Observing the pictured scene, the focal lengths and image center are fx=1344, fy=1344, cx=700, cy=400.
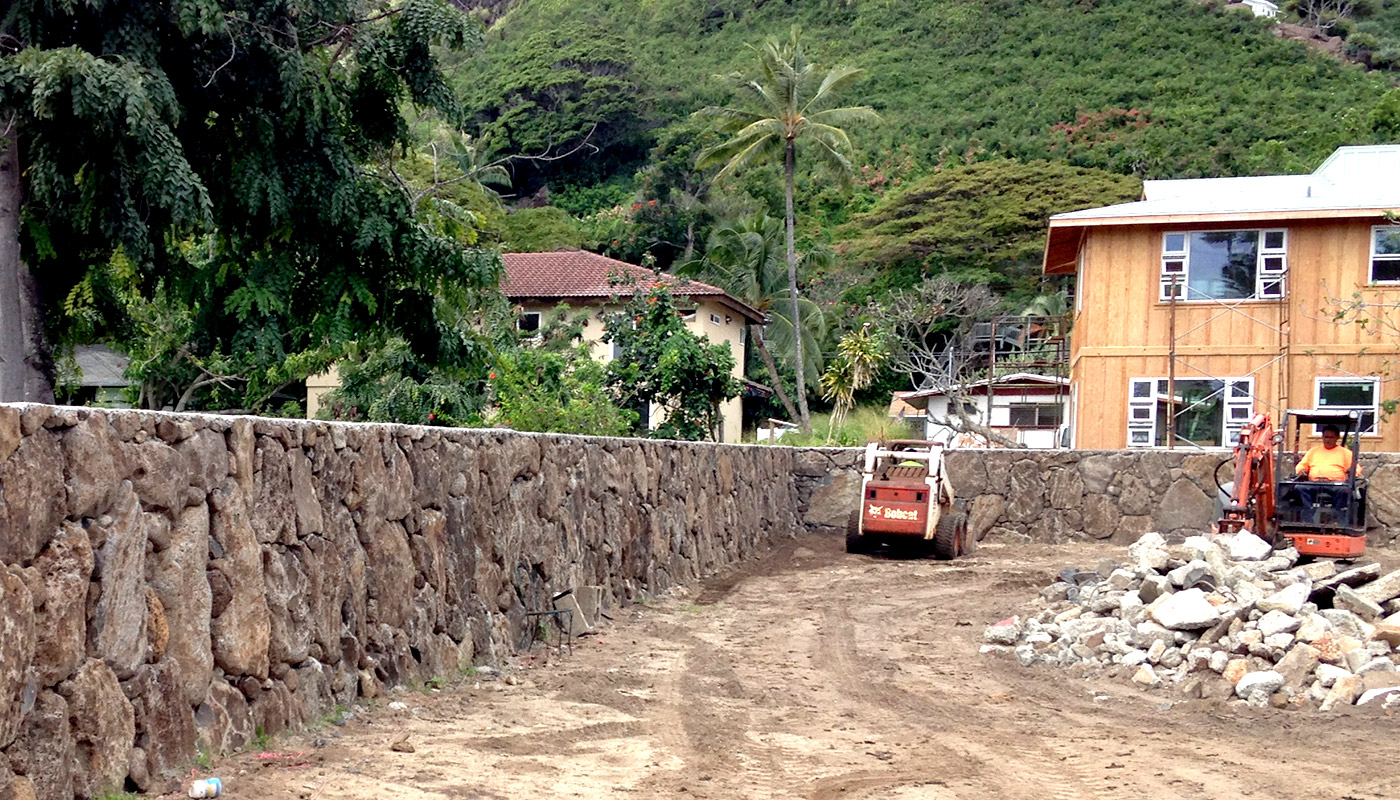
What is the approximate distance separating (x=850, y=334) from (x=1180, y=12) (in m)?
53.9

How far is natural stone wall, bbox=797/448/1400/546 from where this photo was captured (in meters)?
24.2

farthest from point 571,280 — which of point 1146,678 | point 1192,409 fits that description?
point 1146,678

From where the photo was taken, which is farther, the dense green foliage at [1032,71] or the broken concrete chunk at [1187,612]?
the dense green foliage at [1032,71]

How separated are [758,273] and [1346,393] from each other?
2518 centimetres

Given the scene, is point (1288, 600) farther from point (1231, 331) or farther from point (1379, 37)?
point (1379, 37)

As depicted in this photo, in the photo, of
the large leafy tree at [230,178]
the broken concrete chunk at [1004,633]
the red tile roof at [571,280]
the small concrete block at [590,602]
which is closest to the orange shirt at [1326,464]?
the broken concrete chunk at [1004,633]

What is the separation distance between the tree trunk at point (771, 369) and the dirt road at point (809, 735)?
3219 cm

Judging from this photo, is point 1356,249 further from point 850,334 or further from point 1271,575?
point 850,334

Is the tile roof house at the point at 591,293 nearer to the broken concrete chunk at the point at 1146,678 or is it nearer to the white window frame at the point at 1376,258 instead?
the white window frame at the point at 1376,258

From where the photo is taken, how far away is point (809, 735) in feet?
28.0

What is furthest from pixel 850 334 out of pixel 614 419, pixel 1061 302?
pixel 614 419

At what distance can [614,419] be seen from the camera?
72.9 ft

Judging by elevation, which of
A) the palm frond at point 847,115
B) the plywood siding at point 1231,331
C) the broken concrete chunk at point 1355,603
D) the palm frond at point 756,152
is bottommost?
the broken concrete chunk at point 1355,603

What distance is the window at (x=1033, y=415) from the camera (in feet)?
142
